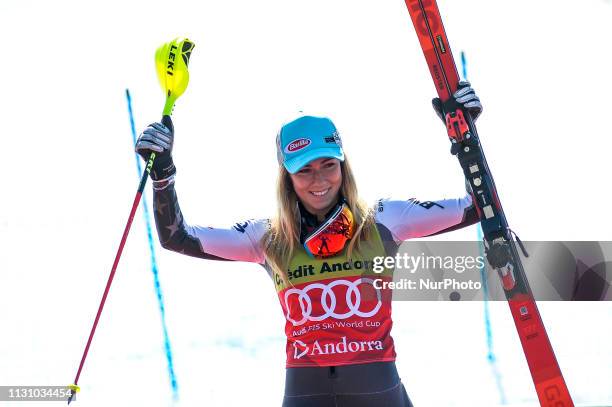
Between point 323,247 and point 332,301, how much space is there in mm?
195

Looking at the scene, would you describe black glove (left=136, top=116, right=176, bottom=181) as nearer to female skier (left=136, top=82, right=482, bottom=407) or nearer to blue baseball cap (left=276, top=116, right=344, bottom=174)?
female skier (left=136, top=82, right=482, bottom=407)

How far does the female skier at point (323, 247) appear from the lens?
8.45 feet

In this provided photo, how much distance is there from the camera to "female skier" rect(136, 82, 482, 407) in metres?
2.58

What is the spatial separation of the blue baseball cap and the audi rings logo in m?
0.43

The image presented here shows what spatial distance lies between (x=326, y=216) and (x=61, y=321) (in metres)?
4.84

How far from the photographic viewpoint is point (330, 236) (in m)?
2.64

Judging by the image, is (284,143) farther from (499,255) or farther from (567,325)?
(567,325)

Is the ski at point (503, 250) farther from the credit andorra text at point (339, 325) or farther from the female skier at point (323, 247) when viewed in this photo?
the credit andorra text at point (339, 325)

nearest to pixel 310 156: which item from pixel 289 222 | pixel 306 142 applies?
pixel 306 142

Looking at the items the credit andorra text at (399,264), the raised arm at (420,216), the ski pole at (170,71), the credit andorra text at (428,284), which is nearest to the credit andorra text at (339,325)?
the credit andorra text at (399,264)

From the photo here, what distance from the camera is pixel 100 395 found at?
559 centimetres

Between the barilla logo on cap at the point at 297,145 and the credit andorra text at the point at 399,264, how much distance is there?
1.38 feet

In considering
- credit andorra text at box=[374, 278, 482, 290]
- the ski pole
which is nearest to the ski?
the ski pole

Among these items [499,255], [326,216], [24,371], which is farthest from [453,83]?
[24,371]
